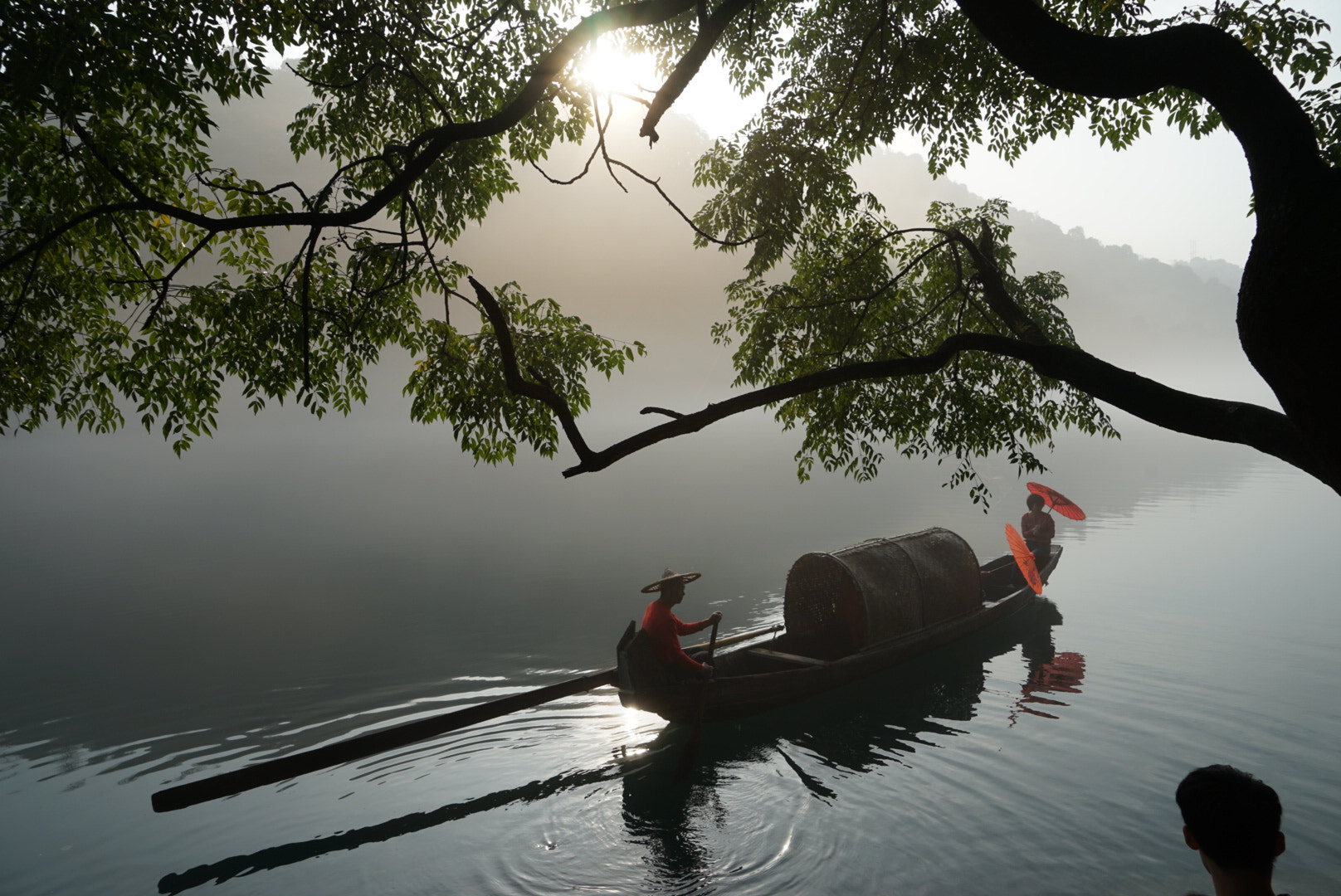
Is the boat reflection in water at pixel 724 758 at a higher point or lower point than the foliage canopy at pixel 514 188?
lower

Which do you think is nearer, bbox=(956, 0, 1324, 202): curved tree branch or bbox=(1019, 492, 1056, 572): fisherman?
bbox=(956, 0, 1324, 202): curved tree branch

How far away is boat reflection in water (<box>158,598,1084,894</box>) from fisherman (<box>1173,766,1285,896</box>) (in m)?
5.59

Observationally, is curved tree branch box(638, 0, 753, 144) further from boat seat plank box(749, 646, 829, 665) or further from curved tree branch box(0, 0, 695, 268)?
boat seat plank box(749, 646, 829, 665)

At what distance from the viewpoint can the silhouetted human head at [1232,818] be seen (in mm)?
2545

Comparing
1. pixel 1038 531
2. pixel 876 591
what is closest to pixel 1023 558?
pixel 1038 531

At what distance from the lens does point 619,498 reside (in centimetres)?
4391

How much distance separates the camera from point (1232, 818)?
258 centimetres

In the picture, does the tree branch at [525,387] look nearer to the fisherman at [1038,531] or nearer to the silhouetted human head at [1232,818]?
the silhouetted human head at [1232,818]

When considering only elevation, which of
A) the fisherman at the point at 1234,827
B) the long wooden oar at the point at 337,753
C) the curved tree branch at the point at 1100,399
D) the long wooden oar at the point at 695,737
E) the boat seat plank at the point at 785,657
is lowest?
the long wooden oar at the point at 695,737

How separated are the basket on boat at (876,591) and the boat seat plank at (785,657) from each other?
905mm

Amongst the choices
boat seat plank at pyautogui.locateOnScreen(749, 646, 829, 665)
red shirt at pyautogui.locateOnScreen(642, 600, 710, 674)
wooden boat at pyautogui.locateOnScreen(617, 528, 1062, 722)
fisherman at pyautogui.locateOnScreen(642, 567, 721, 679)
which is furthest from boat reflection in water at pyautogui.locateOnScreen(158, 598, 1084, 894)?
red shirt at pyautogui.locateOnScreen(642, 600, 710, 674)

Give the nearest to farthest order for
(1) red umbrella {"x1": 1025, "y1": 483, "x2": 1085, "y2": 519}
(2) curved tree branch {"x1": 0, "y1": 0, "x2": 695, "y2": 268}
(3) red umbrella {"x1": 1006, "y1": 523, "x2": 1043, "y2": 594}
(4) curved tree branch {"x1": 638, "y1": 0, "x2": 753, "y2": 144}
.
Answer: (2) curved tree branch {"x1": 0, "y1": 0, "x2": 695, "y2": 268}
(4) curved tree branch {"x1": 638, "y1": 0, "x2": 753, "y2": 144}
(3) red umbrella {"x1": 1006, "y1": 523, "x2": 1043, "y2": 594}
(1) red umbrella {"x1": 1025, "y1": 483, "x2": 1085, "y2": 519}

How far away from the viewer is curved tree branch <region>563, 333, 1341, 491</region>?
12.3ft

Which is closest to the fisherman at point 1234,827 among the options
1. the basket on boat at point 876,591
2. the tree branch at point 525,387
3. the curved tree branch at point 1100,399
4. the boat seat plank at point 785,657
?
the curved tree branch at point 1100,399
